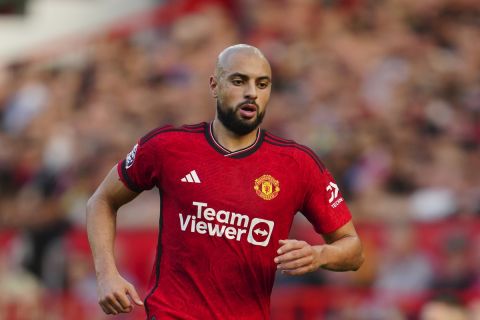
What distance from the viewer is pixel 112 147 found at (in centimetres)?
1589

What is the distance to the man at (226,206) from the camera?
6.42 metres

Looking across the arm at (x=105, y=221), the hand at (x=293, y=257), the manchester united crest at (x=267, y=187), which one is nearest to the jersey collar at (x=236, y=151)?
the manchester united crest at (x=267, y=187)

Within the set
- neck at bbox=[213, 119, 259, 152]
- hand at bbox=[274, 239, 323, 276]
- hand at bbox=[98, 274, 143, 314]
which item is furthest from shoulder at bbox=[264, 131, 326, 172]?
hand at bbox=[98, 274, 143, 314]

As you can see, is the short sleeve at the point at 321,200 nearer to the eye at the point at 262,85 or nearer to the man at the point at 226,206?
the man at the point at 226,206

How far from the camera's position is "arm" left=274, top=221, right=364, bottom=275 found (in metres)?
5.86

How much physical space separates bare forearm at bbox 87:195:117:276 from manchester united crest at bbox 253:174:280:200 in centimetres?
92

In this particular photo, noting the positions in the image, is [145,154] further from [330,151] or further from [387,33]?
[387,33]

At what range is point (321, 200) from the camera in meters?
6.68

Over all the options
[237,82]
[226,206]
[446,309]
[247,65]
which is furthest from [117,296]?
[446,309]

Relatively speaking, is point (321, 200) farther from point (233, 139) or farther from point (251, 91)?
point (251, 91)

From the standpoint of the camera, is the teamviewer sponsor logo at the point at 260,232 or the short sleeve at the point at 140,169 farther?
the short sleeve at the point at 140,169

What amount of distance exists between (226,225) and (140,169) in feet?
2.06

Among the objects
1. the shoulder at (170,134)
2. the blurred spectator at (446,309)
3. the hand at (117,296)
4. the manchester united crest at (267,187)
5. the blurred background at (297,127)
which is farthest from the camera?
the blurred background at (297,127)

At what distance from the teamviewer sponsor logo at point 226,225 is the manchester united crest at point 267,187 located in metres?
0.14
